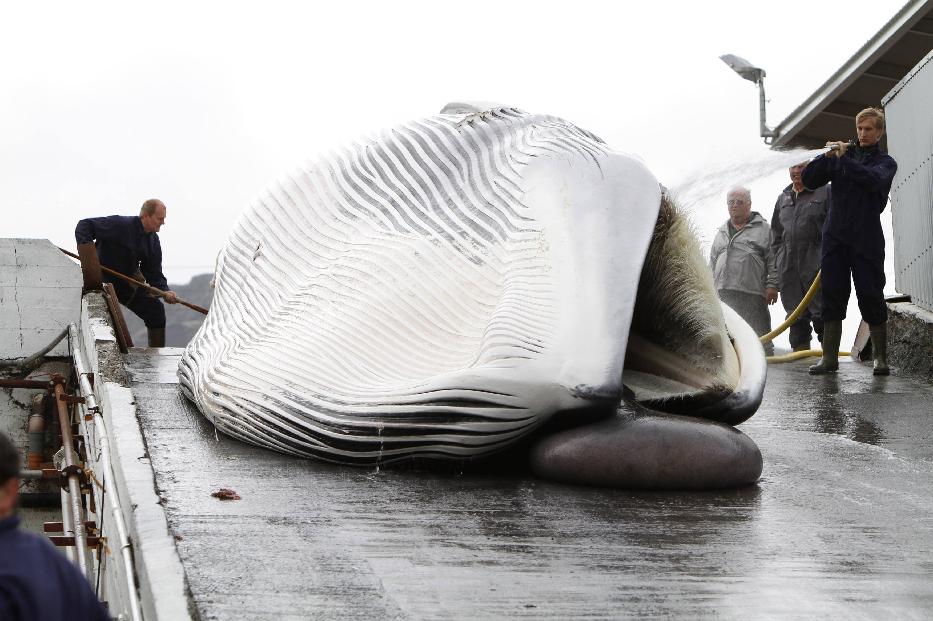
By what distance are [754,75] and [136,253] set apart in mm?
9857

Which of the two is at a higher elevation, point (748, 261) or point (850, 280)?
point (850, 280)

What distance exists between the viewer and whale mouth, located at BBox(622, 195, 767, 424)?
675cm

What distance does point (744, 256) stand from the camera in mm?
13016

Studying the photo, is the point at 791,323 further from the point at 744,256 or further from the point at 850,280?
the point at 850,280

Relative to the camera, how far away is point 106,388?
7.43m

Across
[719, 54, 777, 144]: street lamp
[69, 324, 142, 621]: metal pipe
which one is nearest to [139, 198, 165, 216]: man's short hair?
[69, 324, 142, 621]: metal pipe

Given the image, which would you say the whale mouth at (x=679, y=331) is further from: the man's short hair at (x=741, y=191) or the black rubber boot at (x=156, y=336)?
the black rubber boot at (x=156, y=336)

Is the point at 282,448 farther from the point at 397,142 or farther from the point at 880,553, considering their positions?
the point at 880,553

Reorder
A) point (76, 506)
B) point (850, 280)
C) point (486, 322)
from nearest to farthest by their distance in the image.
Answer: point (486, 322)
point (76, 506)
point (850, 280)

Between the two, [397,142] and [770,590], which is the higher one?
[397,142]

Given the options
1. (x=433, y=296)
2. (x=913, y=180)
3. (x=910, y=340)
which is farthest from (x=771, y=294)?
(x=433, y=296)

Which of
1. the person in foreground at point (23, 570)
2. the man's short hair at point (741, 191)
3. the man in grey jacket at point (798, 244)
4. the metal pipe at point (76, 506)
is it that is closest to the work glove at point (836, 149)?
the man in grey jacket at point (798, 244)

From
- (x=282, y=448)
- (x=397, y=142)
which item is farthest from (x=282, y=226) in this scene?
(x=282, y=448)

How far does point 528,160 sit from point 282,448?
6.90 ft
